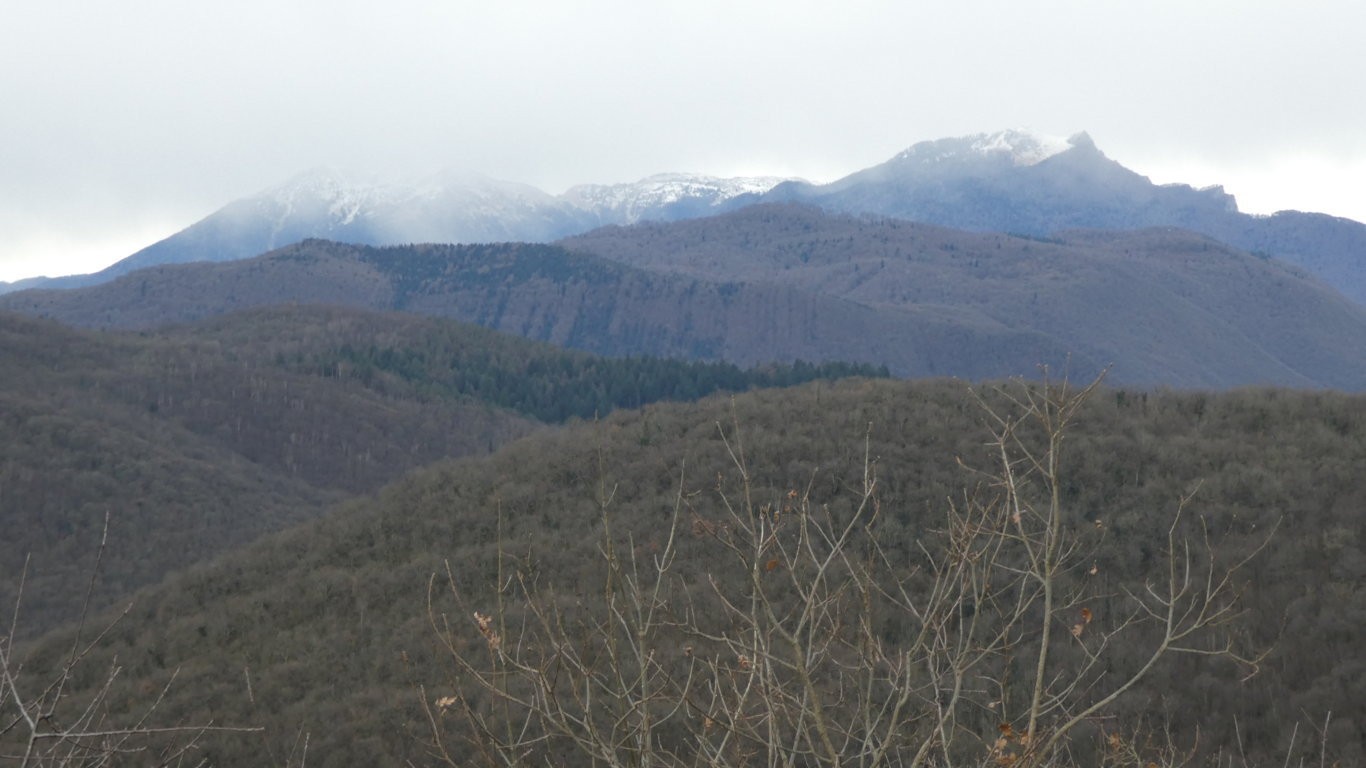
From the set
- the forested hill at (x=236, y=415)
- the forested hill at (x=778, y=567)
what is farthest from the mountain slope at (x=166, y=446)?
the forested hill at (x=778, y=567)

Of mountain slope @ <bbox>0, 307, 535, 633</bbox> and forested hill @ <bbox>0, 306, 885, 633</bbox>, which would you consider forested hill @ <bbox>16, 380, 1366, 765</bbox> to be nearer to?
forested hill @ <bbox>0, 306, 885, 633</bbox>

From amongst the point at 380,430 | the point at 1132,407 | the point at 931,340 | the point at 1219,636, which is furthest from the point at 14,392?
the point at 931,340

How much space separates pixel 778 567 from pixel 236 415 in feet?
301

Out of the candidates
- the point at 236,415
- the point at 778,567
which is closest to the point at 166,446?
the point at 236,415

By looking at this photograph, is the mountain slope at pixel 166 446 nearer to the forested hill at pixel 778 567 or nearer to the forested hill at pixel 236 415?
the forested hill at pixel 236 415

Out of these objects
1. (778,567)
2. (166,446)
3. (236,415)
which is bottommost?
(236,415)

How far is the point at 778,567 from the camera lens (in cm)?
1958

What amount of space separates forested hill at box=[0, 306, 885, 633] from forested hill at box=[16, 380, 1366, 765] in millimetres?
8638

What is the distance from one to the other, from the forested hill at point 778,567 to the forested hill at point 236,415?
340 inches

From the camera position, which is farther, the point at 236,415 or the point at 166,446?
the point at 236,415

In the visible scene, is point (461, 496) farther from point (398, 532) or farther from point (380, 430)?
point (380, 430)

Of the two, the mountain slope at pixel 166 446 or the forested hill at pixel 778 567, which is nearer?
the forested hill at pixel 778 567

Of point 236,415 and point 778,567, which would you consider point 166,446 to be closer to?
point 236,415

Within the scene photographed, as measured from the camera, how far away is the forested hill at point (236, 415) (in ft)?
213
